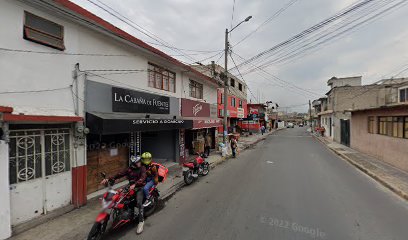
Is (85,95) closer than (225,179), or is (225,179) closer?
(85,95)

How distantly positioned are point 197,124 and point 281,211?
7542 mm

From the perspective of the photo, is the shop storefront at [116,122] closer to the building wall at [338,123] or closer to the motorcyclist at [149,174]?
the motorcyclist at [149,174]

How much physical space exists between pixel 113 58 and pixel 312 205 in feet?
26.0

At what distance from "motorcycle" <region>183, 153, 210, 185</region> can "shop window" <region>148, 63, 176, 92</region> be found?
3899mm

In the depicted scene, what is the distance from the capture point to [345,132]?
21250mm

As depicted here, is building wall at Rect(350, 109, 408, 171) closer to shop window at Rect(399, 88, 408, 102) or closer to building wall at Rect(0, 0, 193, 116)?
shop window at Rect(399, 88, 408, 102)

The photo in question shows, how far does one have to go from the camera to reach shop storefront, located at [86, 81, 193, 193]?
6195 millimetres

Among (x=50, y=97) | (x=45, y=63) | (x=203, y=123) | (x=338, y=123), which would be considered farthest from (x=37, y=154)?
(x=338, y=123)

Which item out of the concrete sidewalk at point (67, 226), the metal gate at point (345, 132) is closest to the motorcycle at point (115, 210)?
the concrete sidewalk at point (67, 226)

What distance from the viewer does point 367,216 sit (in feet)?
17.2

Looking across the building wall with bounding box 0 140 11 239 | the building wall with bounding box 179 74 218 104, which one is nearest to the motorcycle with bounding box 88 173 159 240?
the building wall with bounding box 0 140 11 239

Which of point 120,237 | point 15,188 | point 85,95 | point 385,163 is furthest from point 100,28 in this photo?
point 385,163

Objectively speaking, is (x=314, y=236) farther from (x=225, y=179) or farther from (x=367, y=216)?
(x=225, y=179)

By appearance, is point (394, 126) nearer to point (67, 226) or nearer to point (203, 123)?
point (203, 123)
